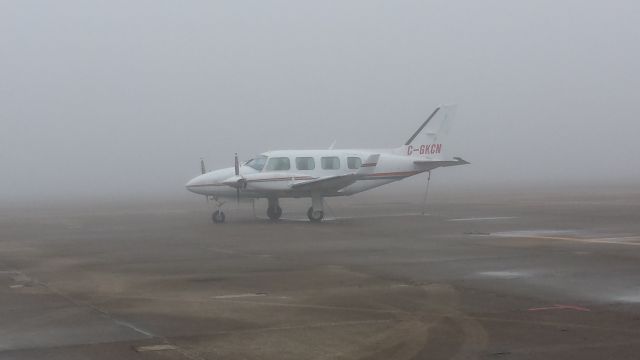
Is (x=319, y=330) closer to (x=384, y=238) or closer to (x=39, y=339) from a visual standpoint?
(x=39, y=339)

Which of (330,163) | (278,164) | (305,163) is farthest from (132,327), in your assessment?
(330,163)

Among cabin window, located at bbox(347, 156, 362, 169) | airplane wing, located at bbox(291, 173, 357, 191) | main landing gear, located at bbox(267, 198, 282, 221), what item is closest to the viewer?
airplane wing, located at bbox(291, 173, 357, 191)

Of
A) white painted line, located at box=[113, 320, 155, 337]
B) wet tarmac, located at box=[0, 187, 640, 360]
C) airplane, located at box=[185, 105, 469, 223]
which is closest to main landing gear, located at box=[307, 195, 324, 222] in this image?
airplane, located at box=[185, 105, 469, 223]

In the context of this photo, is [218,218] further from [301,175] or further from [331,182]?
[331,182]

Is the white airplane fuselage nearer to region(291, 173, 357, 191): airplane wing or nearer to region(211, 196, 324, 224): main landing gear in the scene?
region(291, 173, 357, 191): airplane wing

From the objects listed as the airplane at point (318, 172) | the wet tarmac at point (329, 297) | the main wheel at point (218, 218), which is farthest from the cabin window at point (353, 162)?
the wet tarmac at point (329, 297)

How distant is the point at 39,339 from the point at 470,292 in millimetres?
5917

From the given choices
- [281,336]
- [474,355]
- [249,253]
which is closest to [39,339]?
[281,336]

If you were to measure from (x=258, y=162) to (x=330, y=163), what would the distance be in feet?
8.74

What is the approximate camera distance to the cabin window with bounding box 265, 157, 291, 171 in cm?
3014

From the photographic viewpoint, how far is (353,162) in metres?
31.3

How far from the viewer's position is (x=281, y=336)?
8.95 meters

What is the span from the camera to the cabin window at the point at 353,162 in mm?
31297

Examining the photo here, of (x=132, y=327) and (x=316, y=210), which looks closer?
(x=132, y=327)
